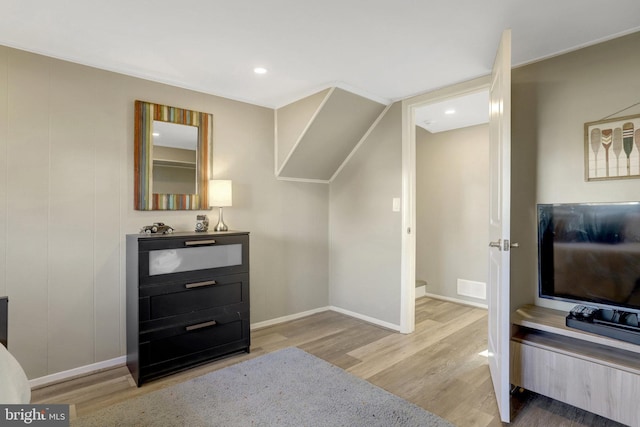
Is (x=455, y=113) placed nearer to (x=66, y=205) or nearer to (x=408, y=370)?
(x=408, y=370)

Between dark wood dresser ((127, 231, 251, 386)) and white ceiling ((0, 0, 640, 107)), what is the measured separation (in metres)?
1.26

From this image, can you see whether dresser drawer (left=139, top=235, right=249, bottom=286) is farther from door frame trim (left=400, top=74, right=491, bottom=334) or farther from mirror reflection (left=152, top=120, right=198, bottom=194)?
door frame trim (left=400, top=74, right=491, bottom=334)

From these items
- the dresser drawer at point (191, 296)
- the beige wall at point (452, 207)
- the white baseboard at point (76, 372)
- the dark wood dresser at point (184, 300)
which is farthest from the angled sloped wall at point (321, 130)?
the white baseboard at point (76, 372)

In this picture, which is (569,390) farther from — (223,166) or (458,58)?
(223,166)

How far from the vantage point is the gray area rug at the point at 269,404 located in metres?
1.87

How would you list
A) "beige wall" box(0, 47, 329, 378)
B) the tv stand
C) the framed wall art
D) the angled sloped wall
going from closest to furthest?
1. the tv stand
2. the framed wall art
3. "beige wall" box(0, 47, 329, 378)
4. the angled sloped wall

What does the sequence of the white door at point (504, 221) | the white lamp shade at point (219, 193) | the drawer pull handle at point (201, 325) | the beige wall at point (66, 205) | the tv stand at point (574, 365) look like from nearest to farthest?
the tv stand at point (574, 365) < the white door at point (504, 221) < the beige wall at point (66, 205) < the drawer pull handle at point (201, 325) < the white lamp shade at point (219, 193)

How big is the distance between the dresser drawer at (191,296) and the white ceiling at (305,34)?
1.61m

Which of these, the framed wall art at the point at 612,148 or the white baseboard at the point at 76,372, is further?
the white baseboard at the point at 76,372

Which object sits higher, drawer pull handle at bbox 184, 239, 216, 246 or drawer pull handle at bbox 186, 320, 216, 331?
drawer pull handle at bbox 184, 239, 216, 246

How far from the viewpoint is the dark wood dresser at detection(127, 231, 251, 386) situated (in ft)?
7.52

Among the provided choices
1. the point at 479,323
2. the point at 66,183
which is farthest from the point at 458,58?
the point at 66,183

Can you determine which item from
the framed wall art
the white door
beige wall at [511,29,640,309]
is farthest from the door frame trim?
the framed wall art

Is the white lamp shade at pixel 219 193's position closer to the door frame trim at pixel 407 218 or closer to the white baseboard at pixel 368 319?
the door frame trim at pixel 407 218
